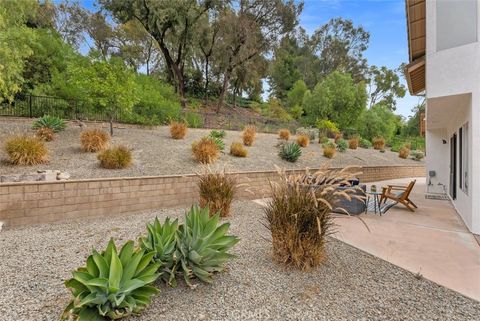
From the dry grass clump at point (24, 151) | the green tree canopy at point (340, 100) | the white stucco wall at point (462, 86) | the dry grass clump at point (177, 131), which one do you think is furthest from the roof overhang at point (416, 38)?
the dry grass clump at point (24, 151)

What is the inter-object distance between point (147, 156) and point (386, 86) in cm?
4062

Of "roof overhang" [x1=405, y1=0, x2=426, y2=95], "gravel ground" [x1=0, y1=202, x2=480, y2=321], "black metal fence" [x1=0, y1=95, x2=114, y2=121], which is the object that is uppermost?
"roof overhang" [x1=405, y1=0, x2=426, y2=95]

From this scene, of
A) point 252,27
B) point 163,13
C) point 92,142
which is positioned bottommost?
point 92,142

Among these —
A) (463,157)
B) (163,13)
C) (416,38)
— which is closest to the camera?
(463,157)

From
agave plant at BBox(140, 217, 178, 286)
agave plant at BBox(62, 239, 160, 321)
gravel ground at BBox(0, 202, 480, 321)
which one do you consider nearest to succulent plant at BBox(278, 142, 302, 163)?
gravel ground at BBox(0, 202, 480, 321)

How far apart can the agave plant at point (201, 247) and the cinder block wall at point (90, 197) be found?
3.55 ft

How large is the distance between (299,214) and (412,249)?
2457 millimetres

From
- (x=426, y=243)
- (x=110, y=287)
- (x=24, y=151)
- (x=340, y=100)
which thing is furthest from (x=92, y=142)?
(x=340, y=100)

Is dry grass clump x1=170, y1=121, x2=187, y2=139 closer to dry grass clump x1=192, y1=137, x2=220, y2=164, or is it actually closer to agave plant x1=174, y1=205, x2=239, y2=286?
dry grass clump x1=192, y1=137, x2=220, y2=164

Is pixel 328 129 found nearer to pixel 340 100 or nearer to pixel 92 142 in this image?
pixel 340 100

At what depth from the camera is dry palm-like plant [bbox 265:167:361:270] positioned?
3.45 meters

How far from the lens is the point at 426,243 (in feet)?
16.0

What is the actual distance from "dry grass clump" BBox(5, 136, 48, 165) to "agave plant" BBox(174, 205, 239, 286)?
5.70 m

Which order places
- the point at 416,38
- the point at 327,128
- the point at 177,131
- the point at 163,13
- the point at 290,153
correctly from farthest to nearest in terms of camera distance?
the point at 163,13
the point at 327,128
the point at 290,153
the point at 177,131
the point at 416,38
